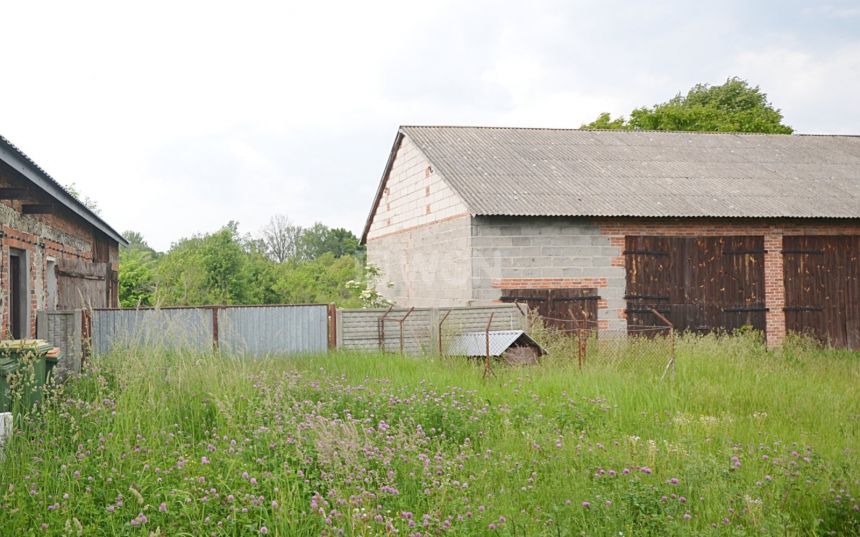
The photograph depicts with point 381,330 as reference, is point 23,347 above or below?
above

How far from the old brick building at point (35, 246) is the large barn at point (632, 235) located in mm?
7350

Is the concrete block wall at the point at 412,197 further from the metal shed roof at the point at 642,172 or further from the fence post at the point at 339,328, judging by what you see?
the fence post at the point at 339,328

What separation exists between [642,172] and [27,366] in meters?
15.4

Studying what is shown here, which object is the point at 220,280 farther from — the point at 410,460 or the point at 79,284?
the point at 410,460

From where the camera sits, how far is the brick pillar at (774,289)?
1752 centimetres

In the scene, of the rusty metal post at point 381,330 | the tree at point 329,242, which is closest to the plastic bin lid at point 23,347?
the rusty metal post at point 381,330

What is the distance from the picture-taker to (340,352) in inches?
507

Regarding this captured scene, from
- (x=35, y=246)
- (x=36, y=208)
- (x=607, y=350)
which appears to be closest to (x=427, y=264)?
(x=607, y=350)

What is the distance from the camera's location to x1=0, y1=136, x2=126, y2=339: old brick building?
397 inches

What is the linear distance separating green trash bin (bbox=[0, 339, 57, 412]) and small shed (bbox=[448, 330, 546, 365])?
5865mm

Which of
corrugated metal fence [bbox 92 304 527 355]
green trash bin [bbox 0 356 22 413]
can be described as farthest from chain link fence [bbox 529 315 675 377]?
green trash bin [bbox 0 356 22 413]

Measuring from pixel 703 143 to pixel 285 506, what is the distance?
65.0ft

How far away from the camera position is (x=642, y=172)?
19.1m

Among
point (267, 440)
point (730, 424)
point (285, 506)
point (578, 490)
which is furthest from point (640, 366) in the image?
point (285, 506)
